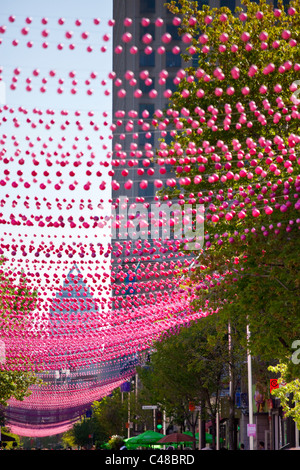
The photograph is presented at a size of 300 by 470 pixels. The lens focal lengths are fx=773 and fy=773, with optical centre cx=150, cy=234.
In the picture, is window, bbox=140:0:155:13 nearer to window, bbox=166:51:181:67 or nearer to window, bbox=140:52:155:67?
window, bbox=140:52:155:67

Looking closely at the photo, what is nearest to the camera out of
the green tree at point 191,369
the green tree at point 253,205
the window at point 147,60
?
the green tree at point 253,205

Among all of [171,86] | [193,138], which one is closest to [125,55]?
[171,86]

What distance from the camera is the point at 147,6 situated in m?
98.7

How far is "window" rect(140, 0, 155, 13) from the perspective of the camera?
98.4 metres

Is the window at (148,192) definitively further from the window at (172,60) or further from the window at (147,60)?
the window at (172,60)

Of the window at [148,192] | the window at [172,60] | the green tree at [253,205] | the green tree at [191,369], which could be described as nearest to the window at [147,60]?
the window at [172,60]

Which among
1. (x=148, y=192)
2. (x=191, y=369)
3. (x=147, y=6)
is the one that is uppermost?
(x=147, y=6)

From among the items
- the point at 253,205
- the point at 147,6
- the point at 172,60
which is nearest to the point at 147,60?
the point at 172,60

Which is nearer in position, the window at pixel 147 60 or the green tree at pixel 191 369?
the green tree at pixel 191 369

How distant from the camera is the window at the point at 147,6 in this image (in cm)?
9839

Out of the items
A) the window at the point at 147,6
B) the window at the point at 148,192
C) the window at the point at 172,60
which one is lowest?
the window at the point at 148,192

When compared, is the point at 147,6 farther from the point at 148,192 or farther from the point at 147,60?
the point at 148,192

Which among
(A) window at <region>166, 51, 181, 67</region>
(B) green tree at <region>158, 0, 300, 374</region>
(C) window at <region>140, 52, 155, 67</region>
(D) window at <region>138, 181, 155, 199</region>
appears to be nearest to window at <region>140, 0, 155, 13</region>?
(C) window at <region>140, 52, 155, 67</region>

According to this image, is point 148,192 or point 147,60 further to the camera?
point 148,192
